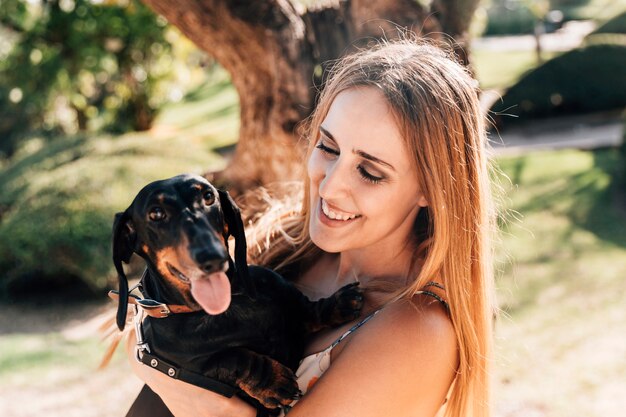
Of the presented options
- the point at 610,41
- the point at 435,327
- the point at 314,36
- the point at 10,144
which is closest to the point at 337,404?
the point at 435,327

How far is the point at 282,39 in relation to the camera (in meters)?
4.05

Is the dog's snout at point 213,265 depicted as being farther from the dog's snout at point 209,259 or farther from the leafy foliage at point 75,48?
the leafy foliage at point 75,48

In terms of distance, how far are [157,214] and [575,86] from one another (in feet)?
36.0

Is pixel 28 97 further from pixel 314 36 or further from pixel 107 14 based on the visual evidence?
pixel 314 36

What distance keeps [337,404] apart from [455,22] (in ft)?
9.44

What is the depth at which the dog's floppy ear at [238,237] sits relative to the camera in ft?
6.34

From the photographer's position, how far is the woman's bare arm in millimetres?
1868

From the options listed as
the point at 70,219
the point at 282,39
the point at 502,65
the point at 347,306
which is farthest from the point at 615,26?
the point at 347,306

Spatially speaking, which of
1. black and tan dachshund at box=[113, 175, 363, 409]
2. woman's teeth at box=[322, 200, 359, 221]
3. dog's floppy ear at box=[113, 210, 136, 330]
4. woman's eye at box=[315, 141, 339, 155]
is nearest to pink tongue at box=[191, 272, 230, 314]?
black and tan dachshund at box=[113, 175, 363, 409]

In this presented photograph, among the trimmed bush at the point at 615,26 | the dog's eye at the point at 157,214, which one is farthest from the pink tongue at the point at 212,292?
the trimmed bush at the point at 615,26

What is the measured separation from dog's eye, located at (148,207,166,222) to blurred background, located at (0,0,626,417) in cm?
116

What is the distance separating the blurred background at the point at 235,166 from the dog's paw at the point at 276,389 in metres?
0.83

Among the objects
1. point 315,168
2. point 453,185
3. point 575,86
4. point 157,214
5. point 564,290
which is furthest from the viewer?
point 575,86

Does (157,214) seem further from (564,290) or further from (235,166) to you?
(564,290)
